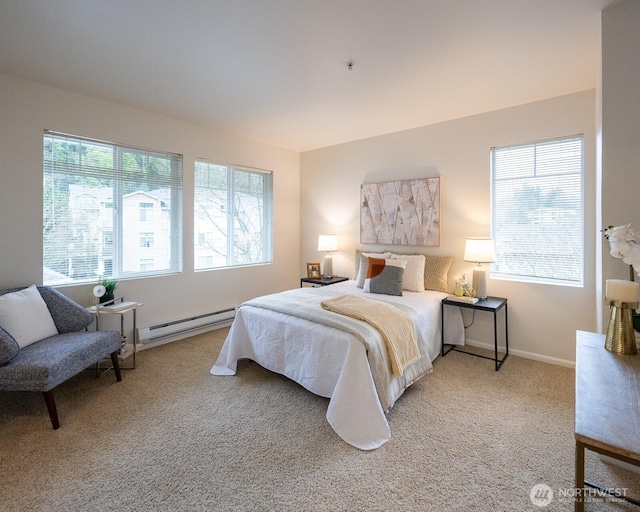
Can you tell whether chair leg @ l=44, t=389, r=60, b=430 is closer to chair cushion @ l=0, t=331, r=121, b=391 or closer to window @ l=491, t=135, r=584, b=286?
chair cushion @ l=0, t=331, r=121, b=391

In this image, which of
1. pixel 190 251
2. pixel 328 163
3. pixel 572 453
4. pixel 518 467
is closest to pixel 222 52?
A: pixel 190 251

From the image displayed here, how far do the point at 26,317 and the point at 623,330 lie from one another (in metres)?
3.74

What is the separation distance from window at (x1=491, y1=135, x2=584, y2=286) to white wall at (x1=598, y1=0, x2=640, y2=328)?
1.17 m

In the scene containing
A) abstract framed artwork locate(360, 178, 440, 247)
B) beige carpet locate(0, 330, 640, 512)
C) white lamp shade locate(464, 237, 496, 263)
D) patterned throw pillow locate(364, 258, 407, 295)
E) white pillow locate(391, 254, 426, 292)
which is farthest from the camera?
abstract framed artwork locate(360, 178, 440, 247)

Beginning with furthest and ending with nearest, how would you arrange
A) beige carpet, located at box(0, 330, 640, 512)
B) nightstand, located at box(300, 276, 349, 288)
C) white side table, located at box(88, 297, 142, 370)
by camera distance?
nightstand, located at box(300, 276, 349, 288)
white side table, located at box(88, 297, 142, 370)
beige carpet, located at box(0, 330, 640, 512)

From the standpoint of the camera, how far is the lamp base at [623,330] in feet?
5.03

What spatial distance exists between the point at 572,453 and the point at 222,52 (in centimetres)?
336

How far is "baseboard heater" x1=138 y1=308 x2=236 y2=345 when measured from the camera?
337cm

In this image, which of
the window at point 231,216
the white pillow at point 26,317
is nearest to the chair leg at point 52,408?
the white pillow at point 26,317

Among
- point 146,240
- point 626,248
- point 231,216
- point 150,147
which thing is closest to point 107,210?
point 146,240

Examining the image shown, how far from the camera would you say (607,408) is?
3.63 ft

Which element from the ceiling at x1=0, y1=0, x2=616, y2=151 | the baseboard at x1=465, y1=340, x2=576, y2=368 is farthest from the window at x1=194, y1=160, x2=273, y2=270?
the baseboard at x1=465, y1=340, x2=576, y2=368

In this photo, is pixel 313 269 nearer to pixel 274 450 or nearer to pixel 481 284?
pixel 481 284

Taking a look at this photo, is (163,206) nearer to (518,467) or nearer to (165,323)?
(165,323)
